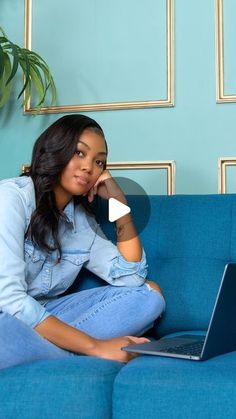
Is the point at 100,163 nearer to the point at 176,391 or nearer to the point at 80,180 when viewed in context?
the point at 80,180

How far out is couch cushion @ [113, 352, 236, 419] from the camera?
1.12m

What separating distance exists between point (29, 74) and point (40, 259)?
936 millimetres

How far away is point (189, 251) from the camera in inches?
71.1

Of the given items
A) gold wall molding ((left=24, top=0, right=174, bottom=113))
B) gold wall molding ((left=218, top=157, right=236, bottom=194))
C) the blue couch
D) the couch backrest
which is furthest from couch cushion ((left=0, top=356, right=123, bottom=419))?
gold wall molding ((left=24, top=0, right=174, bottom=113))

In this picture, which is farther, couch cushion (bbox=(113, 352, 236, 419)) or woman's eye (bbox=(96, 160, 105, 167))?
woman's eye (bbox=(96, 160, 105, 167))

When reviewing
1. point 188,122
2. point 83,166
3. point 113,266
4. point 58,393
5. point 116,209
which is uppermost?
point 188,122

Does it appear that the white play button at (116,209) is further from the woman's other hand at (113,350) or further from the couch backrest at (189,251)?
the woman's other hand at (113,350)

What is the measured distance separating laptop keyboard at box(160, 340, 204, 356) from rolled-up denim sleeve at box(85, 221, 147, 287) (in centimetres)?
38

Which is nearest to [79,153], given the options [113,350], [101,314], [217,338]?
[101,314]

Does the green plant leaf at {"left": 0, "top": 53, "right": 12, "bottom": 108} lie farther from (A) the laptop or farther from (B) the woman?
(A) the laptop

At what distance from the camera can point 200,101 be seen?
2.35 metres

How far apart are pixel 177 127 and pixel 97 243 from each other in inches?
29.5

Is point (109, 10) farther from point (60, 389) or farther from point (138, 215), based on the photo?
point (60, 389)

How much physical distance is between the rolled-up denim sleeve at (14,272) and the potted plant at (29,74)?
902 mm
